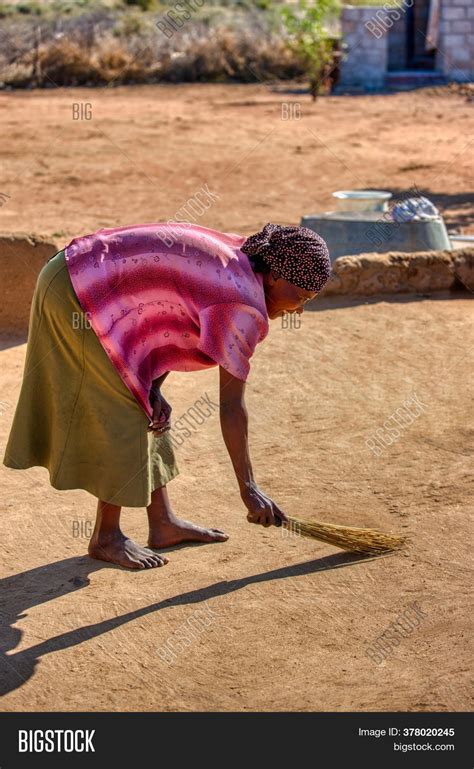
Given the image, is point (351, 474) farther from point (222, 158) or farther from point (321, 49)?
point (321, 49)

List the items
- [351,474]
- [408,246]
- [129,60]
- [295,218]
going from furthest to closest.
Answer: [129,60] < [295,218] < [408,246] < [351,474]

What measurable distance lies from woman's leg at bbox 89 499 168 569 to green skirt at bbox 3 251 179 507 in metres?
0.25

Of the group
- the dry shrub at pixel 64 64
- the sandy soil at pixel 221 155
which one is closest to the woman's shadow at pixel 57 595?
the sandy soil at pixel 221 155

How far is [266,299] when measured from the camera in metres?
3.47

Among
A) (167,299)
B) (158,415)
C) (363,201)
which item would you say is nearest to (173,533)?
(158,415)

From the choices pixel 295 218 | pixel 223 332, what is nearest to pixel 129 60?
pixel 295 218

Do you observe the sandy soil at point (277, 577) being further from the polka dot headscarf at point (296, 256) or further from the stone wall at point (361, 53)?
the stone wall at point (361, 53)

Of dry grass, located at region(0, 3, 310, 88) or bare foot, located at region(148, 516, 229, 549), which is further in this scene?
dry grass, located at region(0, 3, 310, 88)

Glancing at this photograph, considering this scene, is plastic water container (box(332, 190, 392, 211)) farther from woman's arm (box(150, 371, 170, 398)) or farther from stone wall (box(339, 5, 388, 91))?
stone wall (box(339, 5, 388, 91))

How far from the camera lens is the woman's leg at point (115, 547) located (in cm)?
391

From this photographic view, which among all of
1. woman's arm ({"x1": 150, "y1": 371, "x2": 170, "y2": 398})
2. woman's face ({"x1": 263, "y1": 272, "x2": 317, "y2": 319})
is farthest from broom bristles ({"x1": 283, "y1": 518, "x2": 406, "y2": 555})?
woman's face ({"x1": 263, "y1": 272, "x2": 317, "y2": 319})

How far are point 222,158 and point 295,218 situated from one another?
107 inches

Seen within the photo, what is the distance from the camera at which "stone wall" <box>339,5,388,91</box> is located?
16844 mm

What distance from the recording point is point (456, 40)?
16.9 m
